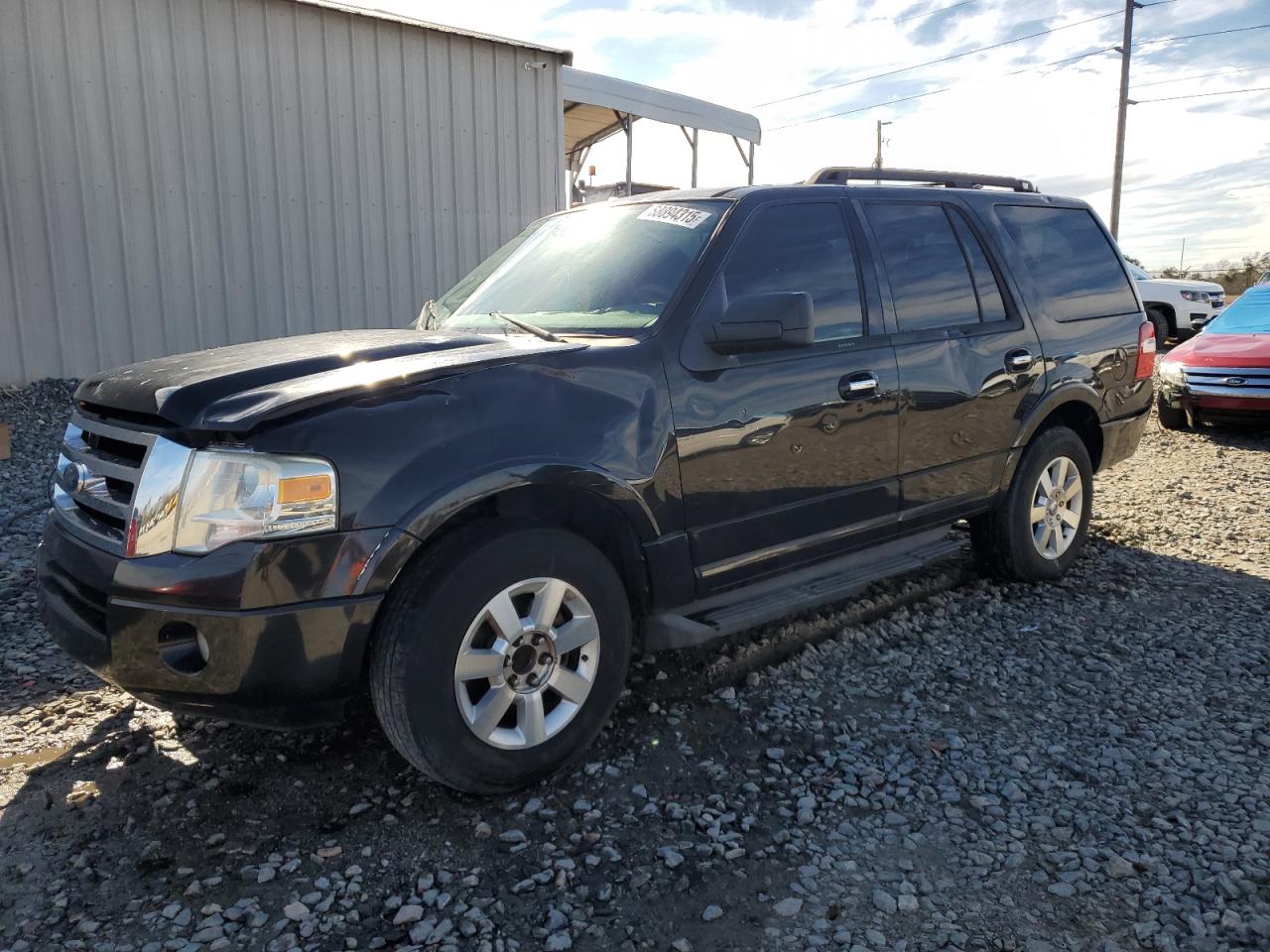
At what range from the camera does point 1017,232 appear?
4.64 metres

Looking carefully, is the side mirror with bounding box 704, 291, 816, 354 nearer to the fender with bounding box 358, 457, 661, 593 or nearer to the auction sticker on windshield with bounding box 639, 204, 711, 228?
the auction sticker on windshield with bounding box 639, 204, 711, 228

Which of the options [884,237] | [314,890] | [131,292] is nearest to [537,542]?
[314,890]

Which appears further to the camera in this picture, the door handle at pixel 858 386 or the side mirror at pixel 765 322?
→ the door handle at pixel 858 386

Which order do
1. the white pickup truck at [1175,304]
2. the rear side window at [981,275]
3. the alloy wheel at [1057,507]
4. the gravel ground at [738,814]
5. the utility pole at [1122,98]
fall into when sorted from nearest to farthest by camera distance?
the gravel ground at [738,814] → the rear side window at [981,275] → the alloy wheel at [1057,507] → the white pickup truck at [1175,304] → the utility pole at [1122,98]

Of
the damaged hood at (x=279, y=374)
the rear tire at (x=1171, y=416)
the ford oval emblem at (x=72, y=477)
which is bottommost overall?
the rear tire at (x=1171, y=416)

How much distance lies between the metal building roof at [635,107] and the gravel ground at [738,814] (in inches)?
350

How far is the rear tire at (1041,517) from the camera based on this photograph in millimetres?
4590

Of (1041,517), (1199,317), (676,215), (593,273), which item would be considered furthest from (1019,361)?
(1199,317)

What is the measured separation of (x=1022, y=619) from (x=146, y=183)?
8096 mm

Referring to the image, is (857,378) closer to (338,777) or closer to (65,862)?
(338,777)

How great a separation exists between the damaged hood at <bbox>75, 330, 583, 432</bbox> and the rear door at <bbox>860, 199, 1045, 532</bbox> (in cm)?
165

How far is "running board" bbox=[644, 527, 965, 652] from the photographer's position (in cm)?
317

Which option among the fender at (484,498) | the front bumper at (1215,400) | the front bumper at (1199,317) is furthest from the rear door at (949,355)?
the front bumper at (1199,317)

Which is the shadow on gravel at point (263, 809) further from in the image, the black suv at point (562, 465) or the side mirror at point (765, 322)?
the side mirror at point (765, 322)
